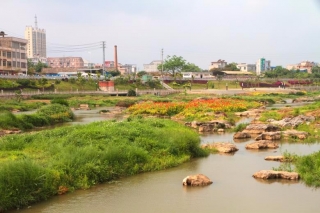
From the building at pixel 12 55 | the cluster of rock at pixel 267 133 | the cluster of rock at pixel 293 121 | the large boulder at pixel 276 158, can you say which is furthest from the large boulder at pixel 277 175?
the building at pixel 12 55

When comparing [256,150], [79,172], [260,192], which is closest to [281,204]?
[260,192]

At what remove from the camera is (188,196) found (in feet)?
44.7

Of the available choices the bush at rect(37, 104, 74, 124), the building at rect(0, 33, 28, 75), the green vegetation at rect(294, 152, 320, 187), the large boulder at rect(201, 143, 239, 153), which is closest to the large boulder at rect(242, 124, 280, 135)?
the large boulder at rect(201, 143, 239, 153)

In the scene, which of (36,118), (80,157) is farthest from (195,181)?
(36,118)

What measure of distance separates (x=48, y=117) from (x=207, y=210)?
24.8 metres

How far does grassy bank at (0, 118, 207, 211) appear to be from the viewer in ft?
40.8

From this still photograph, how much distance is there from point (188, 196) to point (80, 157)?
14.0 feet

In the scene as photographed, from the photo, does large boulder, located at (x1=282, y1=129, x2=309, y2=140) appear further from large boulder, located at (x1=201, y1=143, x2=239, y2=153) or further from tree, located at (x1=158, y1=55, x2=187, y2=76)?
tree, located at (x1=158, y1=55, x2=187, y2=76)

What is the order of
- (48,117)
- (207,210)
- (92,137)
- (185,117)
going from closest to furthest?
(207,210) → (92,137) → (48,117) → (185,117)

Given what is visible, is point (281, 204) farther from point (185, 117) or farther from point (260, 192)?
point (185, 117)

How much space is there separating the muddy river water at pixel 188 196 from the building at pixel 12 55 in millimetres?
75140

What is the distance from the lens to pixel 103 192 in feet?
45.9

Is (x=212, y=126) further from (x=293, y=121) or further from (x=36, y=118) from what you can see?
(x=36, y=118)

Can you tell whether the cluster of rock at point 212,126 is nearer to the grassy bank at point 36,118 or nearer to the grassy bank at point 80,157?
the grassy bank at point 80,157
